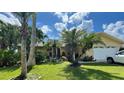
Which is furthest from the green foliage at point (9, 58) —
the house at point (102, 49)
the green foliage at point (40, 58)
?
the house at point (102, 49)

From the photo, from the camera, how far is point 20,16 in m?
11.6

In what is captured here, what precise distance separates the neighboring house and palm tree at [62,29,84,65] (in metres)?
1.09

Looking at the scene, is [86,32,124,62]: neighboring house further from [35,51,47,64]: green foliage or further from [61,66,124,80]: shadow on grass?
[35,51,47,64]: green foliage

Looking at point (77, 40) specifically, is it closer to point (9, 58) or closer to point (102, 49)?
point (102, 49)

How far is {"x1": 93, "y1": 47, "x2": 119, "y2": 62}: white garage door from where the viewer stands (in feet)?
51.9

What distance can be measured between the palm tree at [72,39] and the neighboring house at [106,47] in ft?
3.58

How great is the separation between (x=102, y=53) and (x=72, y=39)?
7.18 ft

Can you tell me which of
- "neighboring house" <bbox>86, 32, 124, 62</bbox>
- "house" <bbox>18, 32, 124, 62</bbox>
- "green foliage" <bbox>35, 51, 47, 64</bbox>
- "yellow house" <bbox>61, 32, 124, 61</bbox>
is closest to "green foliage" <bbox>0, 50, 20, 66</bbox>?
"green foliage" <bbox>35, 51, 47, 64</bbox>

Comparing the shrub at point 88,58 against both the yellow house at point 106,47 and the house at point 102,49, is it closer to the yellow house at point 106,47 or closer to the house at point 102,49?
the house at point 102,49

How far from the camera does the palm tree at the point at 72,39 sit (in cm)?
1616

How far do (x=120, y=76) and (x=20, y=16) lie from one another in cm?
527

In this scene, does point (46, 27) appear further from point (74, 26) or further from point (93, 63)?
point (93, 63)
